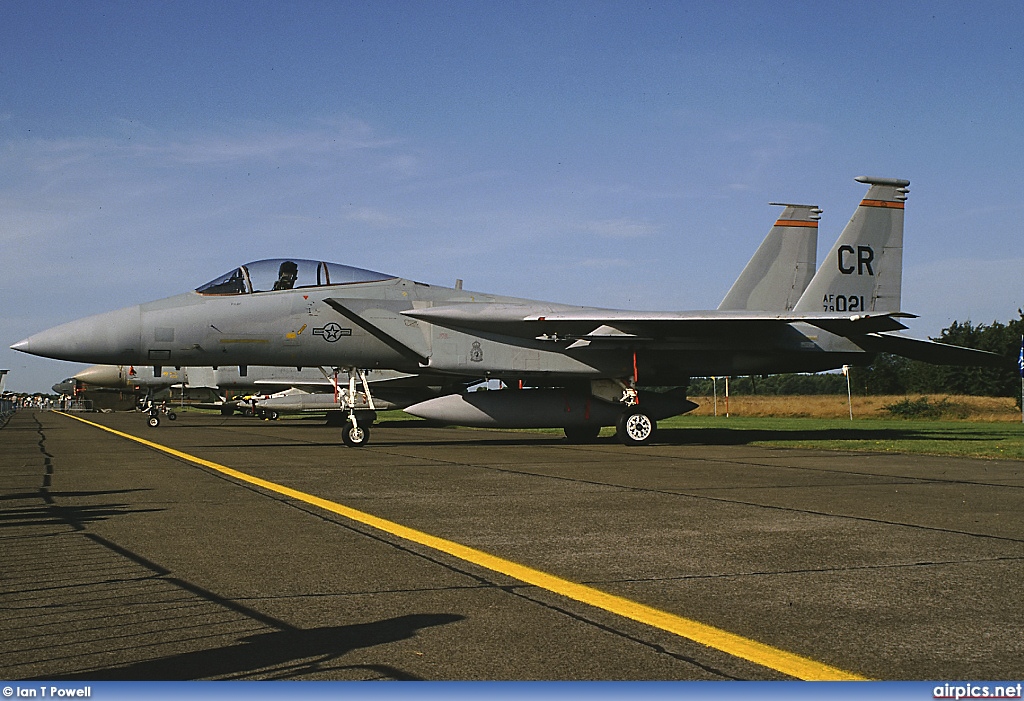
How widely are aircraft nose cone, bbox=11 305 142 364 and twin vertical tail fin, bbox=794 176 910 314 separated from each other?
1293cm

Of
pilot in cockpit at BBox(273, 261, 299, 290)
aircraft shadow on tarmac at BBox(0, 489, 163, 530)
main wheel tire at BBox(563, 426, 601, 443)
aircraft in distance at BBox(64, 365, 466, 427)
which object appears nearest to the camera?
aircraft shadow on tarmac at BBox(0, 489, 163, 530)

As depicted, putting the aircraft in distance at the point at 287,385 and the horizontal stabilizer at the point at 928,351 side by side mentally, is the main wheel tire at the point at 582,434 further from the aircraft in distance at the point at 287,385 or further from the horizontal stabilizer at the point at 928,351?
the horizontal stabilizer at the point at 928,351

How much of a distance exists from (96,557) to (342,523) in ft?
5.74

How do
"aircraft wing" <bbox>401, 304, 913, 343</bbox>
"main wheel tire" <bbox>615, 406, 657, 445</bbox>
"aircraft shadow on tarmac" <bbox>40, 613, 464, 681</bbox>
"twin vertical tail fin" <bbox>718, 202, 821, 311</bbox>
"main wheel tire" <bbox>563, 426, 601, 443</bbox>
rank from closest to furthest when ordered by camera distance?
"aircraft shadow on tarmac" <bbox>40, 613, 464, 681</bbox> < "aircraft wing" <bbox>401, 304, 913, 343</bbox> < "main wheel tire" <bbox>615, 406, 657, 445</bbox> < "main wheel tire" <bbox>563, 426, 601, 443</bbox> < "twin vertical tail fin" <bbox>718, 202, 821, 311</bbox>

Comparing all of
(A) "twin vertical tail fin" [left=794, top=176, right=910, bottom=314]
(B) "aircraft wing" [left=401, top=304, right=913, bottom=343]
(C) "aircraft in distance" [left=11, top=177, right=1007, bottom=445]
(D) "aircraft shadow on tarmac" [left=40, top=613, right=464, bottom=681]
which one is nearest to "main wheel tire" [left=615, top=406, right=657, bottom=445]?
(C) "aircraft in distance" [left=11, top=177, right=1007, bottom=445]

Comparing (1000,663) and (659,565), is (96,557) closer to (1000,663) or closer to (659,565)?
(659,565)

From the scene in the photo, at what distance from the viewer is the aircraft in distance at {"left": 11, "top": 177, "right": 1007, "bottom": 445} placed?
15555 millimetres

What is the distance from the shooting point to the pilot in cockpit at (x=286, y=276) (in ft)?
53.4

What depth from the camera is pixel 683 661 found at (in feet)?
10.3

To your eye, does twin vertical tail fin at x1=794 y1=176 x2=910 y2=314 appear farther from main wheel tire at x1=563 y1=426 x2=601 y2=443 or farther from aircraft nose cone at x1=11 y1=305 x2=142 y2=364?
aircraft nose cone at x1=11 y1=305 x2=142 y2=364

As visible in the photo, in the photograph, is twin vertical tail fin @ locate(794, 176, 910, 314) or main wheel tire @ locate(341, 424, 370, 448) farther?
twin vertical tail fin @ locate(794, 176, 910, 314)

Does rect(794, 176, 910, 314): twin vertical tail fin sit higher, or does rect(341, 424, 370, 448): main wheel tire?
rect(794, 176, 910, 314): twin vertical tail fin

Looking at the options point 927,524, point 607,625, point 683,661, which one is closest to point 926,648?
point 683,661

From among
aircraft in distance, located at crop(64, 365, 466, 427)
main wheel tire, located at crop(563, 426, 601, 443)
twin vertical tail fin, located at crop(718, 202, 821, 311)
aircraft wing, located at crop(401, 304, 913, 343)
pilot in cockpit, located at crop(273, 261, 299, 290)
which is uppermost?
twin vertical tail fin, located at crop(718, 202, 821, 311)
